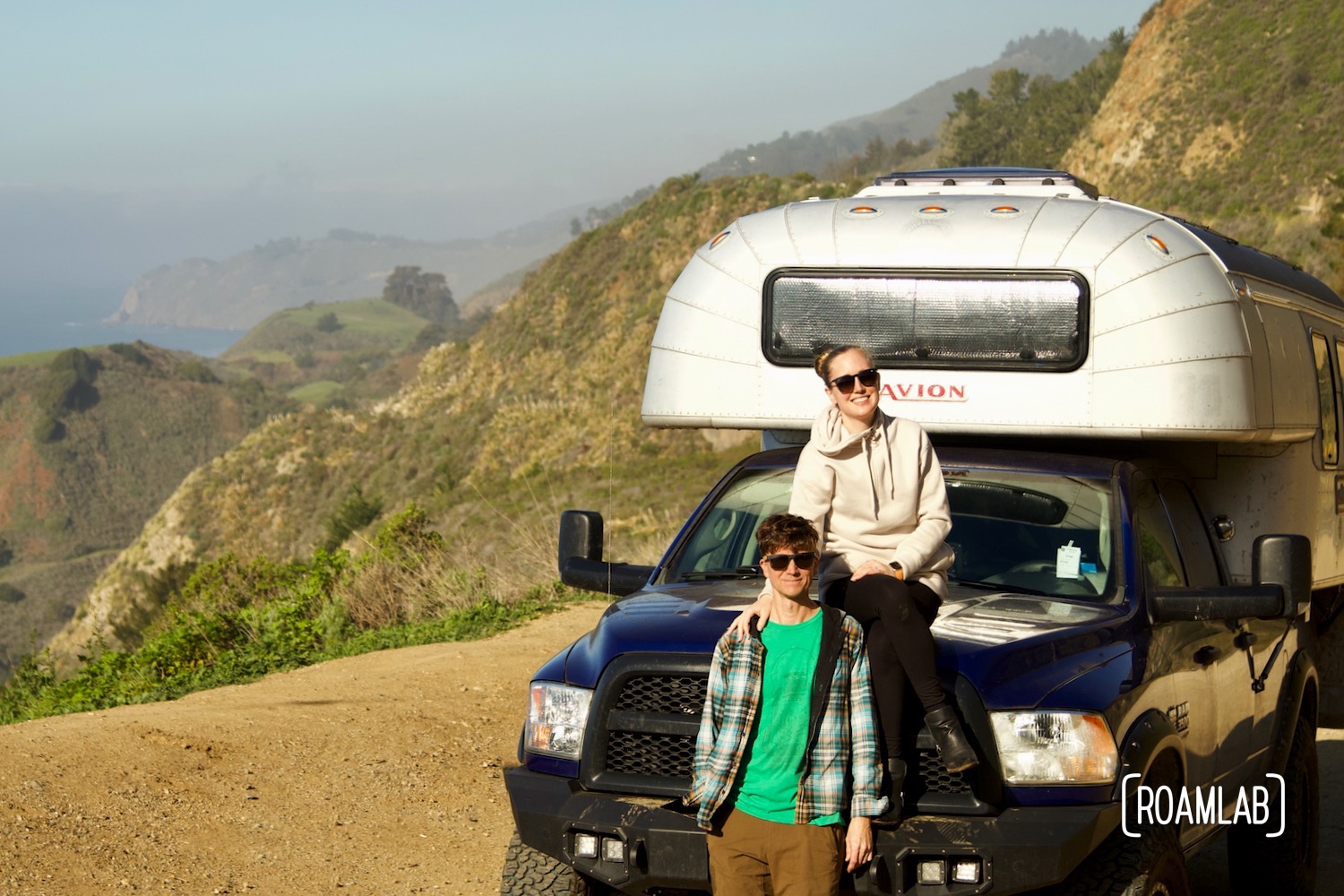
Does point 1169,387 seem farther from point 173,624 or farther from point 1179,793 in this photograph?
point 173,624

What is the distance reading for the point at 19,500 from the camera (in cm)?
14212

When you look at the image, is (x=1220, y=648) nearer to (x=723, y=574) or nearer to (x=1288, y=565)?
(x=1288, y=565)

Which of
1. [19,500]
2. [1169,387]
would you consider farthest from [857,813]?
[19,500]

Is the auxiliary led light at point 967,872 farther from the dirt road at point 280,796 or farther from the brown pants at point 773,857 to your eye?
the dirt road at point 280,796

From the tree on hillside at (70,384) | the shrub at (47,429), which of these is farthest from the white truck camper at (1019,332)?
the tree on hillside at (70,384)

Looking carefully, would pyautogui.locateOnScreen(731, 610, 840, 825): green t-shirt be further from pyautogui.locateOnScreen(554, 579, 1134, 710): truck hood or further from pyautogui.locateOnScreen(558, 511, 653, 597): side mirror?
pyautogui.locateOnScreen(558, 511, 653, 597): side mirror

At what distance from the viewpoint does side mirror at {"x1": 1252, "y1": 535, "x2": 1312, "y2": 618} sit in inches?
195

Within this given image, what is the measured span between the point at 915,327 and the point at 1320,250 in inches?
1212

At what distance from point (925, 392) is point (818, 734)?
2.58 m

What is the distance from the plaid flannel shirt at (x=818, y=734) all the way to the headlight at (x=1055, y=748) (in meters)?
0.44

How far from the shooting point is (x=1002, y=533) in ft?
17.6

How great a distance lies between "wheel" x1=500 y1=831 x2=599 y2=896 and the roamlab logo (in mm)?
1569

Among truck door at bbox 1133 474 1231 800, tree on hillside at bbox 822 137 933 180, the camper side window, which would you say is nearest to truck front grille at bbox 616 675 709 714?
truck door at bbox 1133 474 1231 800

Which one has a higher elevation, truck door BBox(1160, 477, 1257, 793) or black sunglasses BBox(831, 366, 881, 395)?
black sunglasses BBox(831, 366, 881, 395)
